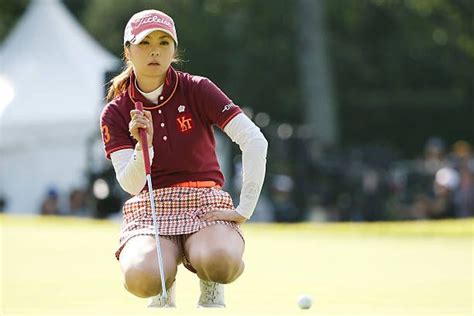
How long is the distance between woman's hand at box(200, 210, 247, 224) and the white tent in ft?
52.1

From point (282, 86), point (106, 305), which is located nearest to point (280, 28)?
point (282, 86)

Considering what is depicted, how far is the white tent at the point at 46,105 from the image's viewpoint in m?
23.5

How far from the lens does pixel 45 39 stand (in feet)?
81.5

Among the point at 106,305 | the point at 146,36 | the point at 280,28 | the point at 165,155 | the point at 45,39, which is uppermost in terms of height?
the point at 280,28

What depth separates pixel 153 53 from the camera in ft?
22.2

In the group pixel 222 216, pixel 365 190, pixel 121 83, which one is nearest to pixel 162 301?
pixel 222 216

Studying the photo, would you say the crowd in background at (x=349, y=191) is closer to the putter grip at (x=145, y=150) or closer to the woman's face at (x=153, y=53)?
the woman's face at (x=153, y=53)

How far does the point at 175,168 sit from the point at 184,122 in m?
0.22

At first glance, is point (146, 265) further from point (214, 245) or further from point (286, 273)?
point (286, 273)

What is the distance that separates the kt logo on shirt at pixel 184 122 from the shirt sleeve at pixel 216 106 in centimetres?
8

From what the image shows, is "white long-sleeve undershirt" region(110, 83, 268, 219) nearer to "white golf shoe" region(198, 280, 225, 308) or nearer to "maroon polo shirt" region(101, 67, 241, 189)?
"maroon polo shirt" region(101, 67, 241, 189)

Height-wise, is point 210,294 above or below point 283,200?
below

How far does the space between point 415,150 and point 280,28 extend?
5457 mm

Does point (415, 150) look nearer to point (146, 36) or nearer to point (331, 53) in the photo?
point (331, 53)
